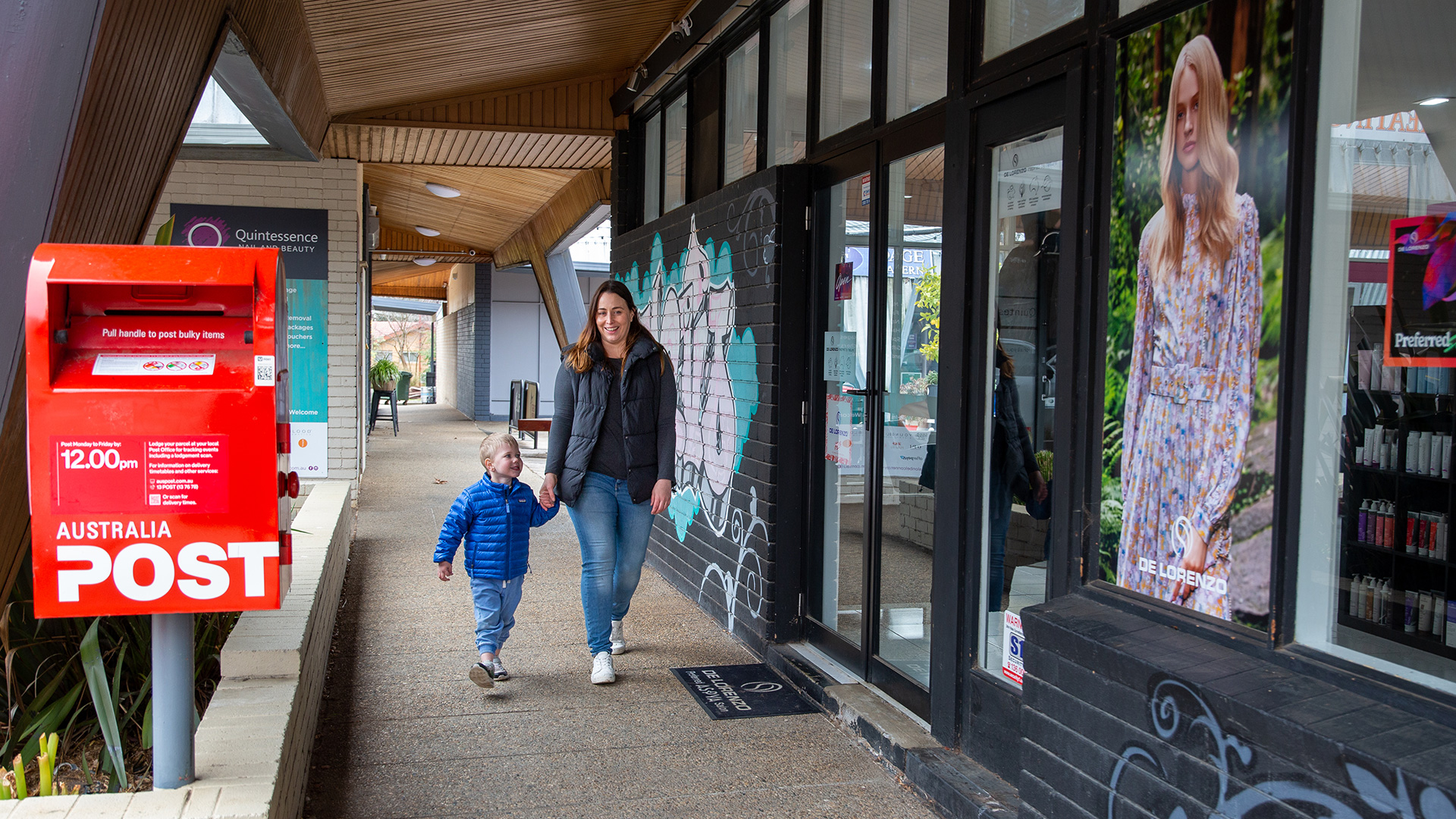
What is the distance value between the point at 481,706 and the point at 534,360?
729 inches

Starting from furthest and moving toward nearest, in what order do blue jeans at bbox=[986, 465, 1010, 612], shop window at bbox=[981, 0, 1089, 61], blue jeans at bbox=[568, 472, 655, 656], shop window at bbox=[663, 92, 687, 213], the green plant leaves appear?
shop window at bbox=[663, 92, 687, 213]
blue jeans at bbox=[568, 472, 655, 656]
blue jeans at bbox=[986, 465, 1010, 612]
shop window at bbox=[981, 0, 1089, 61]
the green plant leaves

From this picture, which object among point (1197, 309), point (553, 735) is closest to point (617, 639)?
point (553, 735)

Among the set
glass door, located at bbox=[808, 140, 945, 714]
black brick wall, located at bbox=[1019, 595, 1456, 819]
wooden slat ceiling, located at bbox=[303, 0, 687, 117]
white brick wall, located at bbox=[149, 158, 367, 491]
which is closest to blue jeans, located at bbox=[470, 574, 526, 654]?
glass door, located at bbox=[808, 140, 945, 714]

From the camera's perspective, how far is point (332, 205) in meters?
8.34

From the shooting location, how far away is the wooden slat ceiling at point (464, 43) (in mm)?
5781

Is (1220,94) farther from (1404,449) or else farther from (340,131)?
(340,131)

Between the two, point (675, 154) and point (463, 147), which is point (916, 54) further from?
point (463, 147)

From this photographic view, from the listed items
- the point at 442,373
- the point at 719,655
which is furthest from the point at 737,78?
the point at 442,373

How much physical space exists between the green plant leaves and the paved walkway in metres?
0.70

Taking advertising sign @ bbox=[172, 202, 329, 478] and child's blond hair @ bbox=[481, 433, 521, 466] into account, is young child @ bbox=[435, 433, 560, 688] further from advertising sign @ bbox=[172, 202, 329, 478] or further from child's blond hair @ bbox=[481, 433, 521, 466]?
advertising sign @ bbox=[172, 202, 329, 478]

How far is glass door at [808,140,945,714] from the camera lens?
153 inches

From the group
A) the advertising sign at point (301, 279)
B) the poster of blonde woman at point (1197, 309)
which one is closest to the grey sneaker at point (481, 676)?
the poster of blonde woman at point (1197, 309)

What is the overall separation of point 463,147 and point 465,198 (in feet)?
15.9

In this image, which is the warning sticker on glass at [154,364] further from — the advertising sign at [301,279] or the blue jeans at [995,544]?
the advertising sign at [301,279]
